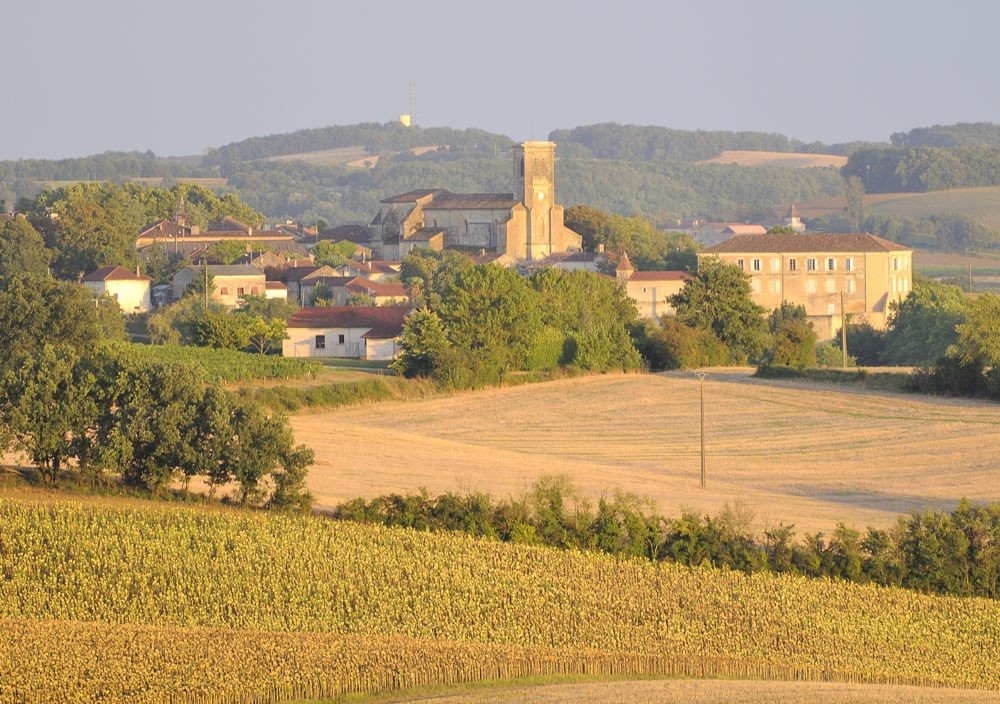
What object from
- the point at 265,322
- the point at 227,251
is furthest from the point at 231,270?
the point at 265,322

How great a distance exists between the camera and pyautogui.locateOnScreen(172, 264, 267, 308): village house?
100 meters

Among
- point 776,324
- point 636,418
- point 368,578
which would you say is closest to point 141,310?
point 776,324

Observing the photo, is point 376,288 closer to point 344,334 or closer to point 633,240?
point 344,334

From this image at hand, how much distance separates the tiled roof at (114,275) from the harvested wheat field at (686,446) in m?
44.0

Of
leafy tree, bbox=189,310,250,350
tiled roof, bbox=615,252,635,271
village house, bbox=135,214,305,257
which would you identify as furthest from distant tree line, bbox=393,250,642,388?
village house, bbox=135,214,305,257

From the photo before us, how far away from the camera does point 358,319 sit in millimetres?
80312

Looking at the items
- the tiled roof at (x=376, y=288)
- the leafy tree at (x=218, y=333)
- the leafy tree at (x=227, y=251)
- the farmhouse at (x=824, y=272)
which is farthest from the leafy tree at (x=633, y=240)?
the leafy tree at (x=218, y=333)

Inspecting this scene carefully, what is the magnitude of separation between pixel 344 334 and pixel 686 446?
29785 mm

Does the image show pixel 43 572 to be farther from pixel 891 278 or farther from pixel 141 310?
pixel 891 278

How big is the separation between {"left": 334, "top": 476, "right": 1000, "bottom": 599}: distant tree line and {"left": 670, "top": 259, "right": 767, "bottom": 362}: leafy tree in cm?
3829

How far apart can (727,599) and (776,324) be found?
2375 inches

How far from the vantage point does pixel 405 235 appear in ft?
455

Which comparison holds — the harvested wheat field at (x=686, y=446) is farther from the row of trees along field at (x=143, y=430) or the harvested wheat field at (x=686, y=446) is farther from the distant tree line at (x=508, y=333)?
the distant tree line at (x=508, y=333)

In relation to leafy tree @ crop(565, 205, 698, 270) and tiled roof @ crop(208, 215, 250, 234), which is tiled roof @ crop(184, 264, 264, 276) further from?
tiled roof @ crop(208, 215, 250, 234)
